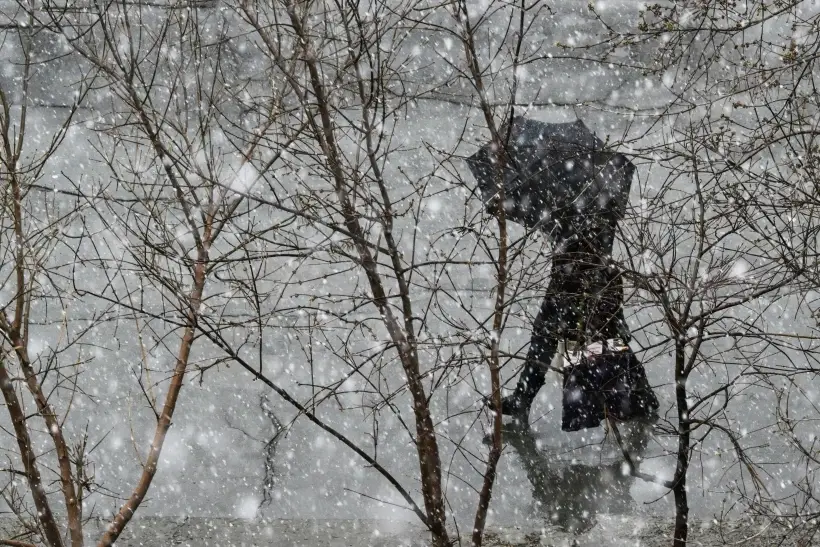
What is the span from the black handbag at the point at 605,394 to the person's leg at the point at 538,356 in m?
0.29

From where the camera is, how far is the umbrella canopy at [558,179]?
5.62 metres

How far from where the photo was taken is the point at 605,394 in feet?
20.6

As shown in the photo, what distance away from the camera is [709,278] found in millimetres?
5113

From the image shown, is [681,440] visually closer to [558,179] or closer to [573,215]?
[573,215]

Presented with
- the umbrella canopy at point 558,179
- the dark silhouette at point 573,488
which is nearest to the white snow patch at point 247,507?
the dark silhouette at point 573,488

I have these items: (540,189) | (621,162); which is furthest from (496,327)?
(621,162)

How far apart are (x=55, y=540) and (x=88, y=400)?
5.89m

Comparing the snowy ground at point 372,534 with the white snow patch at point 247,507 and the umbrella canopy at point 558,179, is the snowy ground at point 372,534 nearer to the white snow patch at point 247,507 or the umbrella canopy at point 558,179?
the white snow patch at point 247,507

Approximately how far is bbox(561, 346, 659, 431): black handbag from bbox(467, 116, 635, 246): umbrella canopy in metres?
0.97

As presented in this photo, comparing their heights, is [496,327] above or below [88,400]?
below

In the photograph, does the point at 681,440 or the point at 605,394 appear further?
the point at 605,394

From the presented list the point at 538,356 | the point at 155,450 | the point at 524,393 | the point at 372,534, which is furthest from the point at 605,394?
the point at 155,450

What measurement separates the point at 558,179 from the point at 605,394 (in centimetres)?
150

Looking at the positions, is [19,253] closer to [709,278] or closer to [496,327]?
[496,327]
